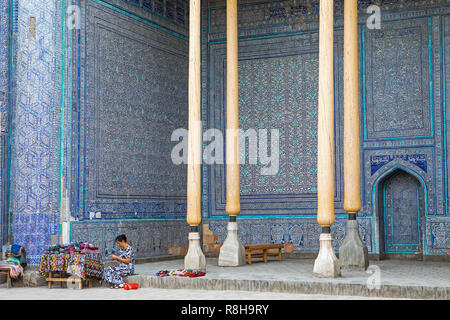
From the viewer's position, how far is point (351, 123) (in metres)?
11.2

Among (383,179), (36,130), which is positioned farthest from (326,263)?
(36,130)

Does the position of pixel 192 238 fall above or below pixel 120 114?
below

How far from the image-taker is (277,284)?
30.2 ft

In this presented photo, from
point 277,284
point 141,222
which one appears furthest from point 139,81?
point 277,284

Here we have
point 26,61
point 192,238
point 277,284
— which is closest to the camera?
point 277,284

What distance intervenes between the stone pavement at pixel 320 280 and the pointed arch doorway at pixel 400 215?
160 centimetres

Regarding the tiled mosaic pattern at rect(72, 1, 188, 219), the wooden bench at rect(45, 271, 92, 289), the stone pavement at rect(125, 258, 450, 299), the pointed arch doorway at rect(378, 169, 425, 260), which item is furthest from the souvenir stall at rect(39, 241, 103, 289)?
the pointed arch doorway at rect(378, 169, 425, 260)

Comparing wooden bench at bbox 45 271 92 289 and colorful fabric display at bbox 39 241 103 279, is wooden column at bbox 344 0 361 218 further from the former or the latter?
wooden bench at bbox 45 271 92 289

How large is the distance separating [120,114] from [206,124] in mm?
2978

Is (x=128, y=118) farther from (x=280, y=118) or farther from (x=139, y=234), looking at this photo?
(x=280, y=118)

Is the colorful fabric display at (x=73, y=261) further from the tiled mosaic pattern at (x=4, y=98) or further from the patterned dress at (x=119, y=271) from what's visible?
the tiled mosaic pattern at (x=4, y=98)

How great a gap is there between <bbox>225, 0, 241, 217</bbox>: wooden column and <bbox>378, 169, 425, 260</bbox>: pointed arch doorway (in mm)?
3364

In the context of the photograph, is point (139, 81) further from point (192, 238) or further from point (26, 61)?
point (192, 238)

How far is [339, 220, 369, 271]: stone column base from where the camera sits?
10.8 metres
